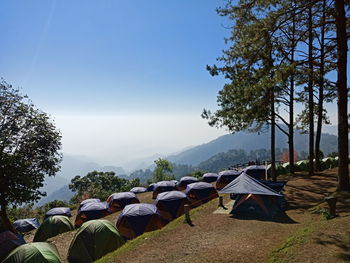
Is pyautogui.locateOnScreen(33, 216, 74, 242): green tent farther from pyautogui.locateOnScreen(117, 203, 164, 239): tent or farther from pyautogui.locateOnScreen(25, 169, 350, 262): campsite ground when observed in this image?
pyautogui.locateOnScreen(117, 203, 164, 239): tent

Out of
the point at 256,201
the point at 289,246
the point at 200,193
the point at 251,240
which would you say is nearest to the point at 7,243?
the point at 251,240

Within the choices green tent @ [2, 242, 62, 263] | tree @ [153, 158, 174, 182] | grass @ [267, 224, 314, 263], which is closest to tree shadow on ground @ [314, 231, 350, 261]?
grass @ [267, 224, 314, 263]

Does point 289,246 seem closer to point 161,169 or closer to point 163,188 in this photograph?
point 163,188

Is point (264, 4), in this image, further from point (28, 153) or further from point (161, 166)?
point (161, 166)

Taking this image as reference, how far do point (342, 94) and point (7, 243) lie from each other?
19425 mm

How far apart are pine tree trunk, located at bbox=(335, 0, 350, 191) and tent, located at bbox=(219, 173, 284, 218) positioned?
347 centimetres

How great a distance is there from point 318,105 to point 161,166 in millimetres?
47640

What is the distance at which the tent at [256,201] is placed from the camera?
14195 mm

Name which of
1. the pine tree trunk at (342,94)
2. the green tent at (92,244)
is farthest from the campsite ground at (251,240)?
the green tent at (92,244)

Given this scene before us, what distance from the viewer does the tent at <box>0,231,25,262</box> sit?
48.0 ft

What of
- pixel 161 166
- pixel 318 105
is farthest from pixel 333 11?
pixel 161 166

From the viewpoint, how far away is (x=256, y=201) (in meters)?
14.4

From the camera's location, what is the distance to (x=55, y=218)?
20.3 meters

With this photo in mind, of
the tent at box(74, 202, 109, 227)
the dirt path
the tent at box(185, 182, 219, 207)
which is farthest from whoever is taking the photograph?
the tent at box(185, 182, 219, 207)
